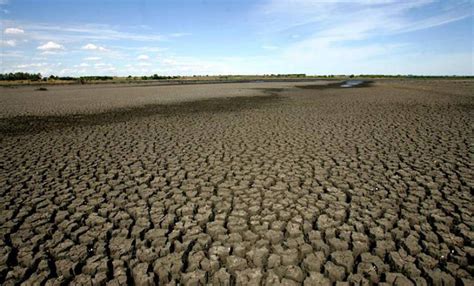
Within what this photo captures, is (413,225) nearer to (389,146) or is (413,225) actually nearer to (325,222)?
(325,222)

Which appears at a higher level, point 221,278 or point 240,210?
point 240,210

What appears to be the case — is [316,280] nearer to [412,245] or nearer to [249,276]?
[249,276]

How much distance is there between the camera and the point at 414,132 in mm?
8281

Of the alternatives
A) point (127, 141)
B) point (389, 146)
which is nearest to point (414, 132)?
point (389, 146)

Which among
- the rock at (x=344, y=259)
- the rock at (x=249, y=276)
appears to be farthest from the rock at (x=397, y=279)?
the rock at (x=249, y=276)

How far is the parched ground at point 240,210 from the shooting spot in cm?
281

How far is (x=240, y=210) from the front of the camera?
396cm

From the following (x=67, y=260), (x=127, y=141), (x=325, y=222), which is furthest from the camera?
(x=127, y=141)

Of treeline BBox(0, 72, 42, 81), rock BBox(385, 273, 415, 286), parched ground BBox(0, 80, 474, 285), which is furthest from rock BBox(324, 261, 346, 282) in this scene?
treeline BBox(0, 72, 42, 81)

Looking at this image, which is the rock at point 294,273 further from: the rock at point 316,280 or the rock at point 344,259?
the rock at point 344,259

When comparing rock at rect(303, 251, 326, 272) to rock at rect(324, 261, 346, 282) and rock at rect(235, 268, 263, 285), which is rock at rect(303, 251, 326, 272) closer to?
rock at rect(324, 261, 346, 282)

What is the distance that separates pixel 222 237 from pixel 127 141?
5.70m

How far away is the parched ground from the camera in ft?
9.23

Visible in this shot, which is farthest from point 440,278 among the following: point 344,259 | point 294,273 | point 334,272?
point 294,273
